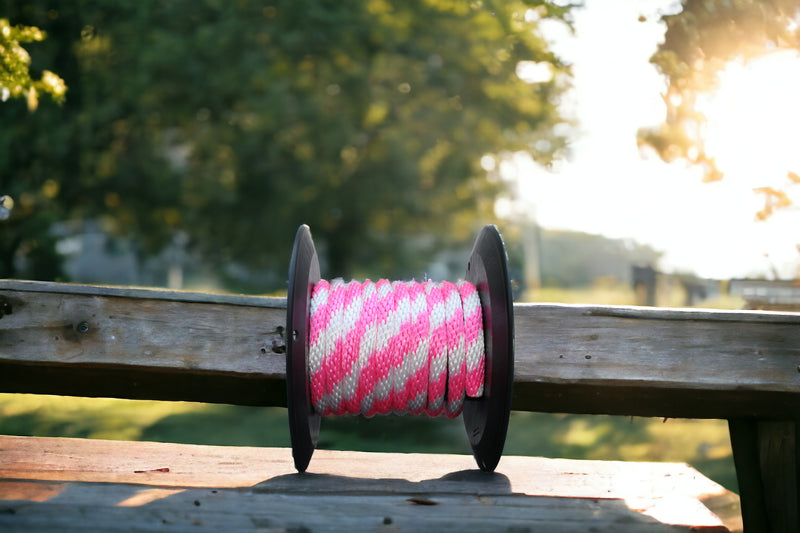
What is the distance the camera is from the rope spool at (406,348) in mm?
2061

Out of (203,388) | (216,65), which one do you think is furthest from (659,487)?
(216,65)

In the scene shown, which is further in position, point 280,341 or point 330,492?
point 280,341

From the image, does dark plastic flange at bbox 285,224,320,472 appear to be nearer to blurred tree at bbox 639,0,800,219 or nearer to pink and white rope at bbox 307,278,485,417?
pink and white rope at bbox 307,278,485,417

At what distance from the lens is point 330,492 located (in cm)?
202

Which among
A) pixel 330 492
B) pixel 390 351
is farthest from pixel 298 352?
pixel 330 492

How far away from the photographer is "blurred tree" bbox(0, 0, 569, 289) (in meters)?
10.7

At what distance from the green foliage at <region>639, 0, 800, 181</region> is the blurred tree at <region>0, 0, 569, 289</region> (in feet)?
19.5

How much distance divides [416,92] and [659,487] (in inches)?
395

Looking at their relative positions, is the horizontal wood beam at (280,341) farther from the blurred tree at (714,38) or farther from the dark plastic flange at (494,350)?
the blurred tree at (714,38)

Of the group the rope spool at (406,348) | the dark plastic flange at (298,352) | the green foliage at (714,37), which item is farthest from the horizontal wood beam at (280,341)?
the green foliage at (714,37)

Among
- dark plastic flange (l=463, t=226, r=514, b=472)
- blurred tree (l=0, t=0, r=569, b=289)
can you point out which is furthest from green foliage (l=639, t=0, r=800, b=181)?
blurred tree (l=0, t=0, r=569, b=289)

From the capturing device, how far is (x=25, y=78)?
373 cm

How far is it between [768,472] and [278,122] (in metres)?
9.84

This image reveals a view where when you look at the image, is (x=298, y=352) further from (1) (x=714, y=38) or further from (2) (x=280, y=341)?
(1) (x=714, y=38)
